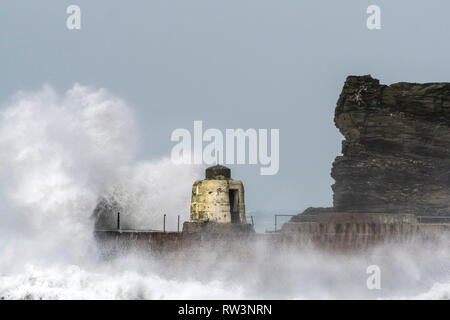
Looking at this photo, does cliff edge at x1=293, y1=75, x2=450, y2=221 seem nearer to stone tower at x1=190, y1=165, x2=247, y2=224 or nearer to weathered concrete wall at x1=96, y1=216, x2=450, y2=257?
weathered concrete wall at x1=96, y1=216, x2=450, y2=257

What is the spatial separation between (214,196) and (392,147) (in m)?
16.4

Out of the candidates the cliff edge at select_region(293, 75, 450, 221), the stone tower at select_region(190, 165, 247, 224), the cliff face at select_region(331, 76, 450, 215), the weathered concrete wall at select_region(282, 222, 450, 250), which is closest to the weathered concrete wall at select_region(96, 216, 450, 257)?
the weathered concrete wall at select_region(282, 222, 450, 250)

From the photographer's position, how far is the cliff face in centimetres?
4662

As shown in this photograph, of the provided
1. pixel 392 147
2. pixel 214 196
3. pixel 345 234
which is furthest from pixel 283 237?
pixel 392 147

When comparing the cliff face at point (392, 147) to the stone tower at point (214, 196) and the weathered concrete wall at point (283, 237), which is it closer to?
the weathered concrete wall at point (283, 237)

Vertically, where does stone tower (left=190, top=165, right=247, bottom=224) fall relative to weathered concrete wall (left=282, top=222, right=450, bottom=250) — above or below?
above

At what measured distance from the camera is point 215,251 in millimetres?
33094

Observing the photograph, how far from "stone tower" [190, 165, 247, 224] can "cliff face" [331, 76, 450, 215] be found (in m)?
14.4

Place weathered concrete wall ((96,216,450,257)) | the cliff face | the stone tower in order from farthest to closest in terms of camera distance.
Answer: the cliff face
the stone tower
weathered concrete wall ((96,216,450,257))

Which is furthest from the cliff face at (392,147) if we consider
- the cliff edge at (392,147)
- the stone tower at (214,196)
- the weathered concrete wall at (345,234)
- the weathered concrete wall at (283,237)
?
the stone tower at (214,196)

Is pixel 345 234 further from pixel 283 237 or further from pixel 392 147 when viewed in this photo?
pixel 392 147

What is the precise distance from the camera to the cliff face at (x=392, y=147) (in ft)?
153
